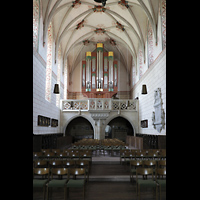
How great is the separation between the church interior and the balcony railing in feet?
0.30

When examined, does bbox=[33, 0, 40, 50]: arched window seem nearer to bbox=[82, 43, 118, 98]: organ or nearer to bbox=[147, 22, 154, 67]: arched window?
bbox=[147, 22, 154, 67]: arched window

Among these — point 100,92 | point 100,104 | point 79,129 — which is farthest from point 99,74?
point 79,129

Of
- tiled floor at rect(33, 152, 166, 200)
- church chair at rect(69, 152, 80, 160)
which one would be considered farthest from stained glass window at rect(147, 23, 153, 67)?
tiled floor at rect(33, 152, 166, 200)

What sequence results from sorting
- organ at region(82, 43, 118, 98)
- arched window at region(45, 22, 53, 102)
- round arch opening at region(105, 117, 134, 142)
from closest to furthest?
arched window at region(45, 22, 53, 102) < organ at region(82, 43, 118, 98) < round arch opening at region(105, 117, 134, 142)

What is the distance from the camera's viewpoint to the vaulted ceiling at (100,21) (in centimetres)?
1399

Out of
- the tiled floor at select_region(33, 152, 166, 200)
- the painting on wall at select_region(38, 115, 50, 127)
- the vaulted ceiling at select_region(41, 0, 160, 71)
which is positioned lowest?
the tiled floor at select_region(33, 152, 166, 200)

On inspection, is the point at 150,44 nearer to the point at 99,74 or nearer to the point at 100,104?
the point at 100,104

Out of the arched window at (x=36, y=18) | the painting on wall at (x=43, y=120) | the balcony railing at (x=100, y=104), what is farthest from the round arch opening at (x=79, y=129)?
the arched window at (x=36, y=18)

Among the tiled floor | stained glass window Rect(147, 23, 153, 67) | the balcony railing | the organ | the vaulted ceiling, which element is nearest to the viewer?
the tiled floor

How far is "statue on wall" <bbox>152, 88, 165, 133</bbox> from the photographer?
40.1 feet

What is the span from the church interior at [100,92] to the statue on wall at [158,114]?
0.06 metres

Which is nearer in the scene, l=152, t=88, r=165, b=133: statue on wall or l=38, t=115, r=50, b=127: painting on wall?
l=152, t=88, r=165, b=133: statue on wall
